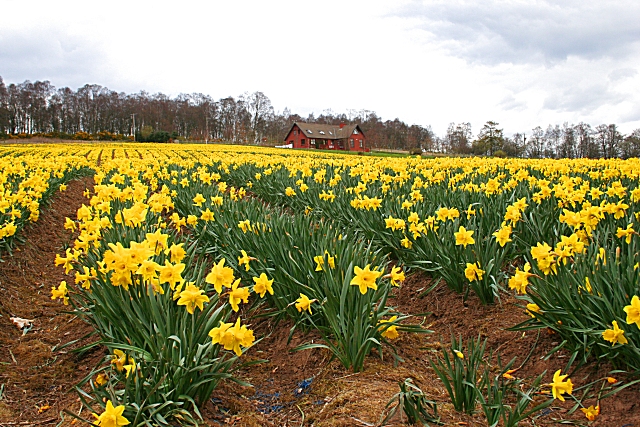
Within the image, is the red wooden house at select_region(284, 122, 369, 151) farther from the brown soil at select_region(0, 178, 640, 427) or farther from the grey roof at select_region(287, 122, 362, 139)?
the brown soil at select_region(0, 178, 640, 427)

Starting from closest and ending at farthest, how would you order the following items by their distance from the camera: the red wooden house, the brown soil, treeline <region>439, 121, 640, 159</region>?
the brown soil, treeline <region>439, 121, 640, 159</region>, the red wooden house

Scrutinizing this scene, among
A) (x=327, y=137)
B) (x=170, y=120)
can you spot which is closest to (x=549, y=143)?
(x=327, y=137)

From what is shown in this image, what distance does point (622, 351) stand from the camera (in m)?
2.17

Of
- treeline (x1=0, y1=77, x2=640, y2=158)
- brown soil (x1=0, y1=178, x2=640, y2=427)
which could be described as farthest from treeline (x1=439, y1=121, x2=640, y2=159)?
brown soil (x1=0, y1=178, x2=640, y2=427)

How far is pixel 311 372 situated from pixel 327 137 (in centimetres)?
6579

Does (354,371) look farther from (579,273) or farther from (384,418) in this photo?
(579,273)

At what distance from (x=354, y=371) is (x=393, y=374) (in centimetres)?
22

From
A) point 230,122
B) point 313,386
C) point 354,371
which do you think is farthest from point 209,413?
point 230,122

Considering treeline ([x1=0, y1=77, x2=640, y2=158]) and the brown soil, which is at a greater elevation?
treeline ([x1=0, y1=77, x2=640, y2=158])

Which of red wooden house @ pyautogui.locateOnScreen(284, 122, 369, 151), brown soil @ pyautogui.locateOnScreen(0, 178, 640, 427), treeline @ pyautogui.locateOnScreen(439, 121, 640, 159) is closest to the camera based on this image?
brown soil @ pyautogui.locateOnScreen(0, 178, 640, 427)

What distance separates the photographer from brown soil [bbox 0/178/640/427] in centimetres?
212

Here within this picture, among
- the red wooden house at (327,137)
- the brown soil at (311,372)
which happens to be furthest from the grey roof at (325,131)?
the brown soil at (311,372)

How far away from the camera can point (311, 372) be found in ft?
8.75

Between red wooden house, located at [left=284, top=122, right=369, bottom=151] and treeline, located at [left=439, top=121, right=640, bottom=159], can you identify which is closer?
treeline, located at [left=439, top=121, right=640, bottom=159]
